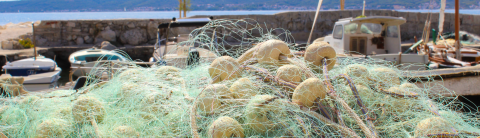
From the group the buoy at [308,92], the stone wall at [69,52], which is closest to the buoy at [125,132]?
the buoy at [308,92]

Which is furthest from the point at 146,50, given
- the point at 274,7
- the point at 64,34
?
the point at 274,7

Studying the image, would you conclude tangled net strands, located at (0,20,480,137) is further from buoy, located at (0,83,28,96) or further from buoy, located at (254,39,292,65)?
buoy, located at (0,83,28,96)

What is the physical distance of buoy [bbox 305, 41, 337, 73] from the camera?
7.14ft

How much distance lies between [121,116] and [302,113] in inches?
46.3

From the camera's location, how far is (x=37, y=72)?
8.44 m

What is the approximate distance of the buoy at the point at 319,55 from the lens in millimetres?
2178

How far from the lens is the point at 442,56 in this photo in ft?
28.9

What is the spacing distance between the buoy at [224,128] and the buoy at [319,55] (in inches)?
34.9

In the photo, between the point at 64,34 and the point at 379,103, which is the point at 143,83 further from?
the point at 64,34

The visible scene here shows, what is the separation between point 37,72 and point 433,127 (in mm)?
9609

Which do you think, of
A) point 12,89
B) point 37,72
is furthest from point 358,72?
point 37,72

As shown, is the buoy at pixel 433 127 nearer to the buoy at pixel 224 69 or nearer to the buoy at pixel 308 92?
the buoy at pixel 308 92

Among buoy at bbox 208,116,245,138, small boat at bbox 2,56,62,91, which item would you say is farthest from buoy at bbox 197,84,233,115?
small boat at bbox 2,56,62,91

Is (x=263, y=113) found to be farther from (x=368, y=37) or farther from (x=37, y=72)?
(x=37, y=72)
